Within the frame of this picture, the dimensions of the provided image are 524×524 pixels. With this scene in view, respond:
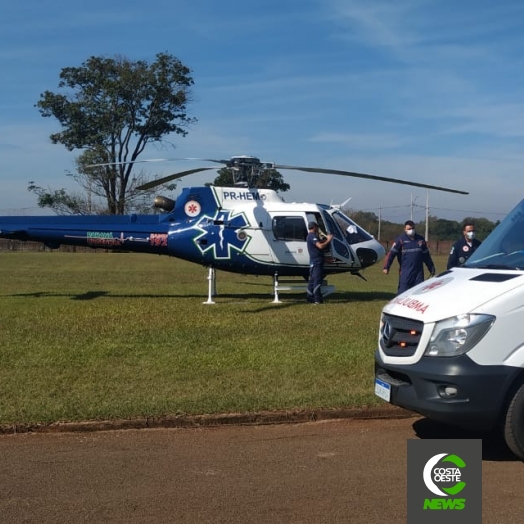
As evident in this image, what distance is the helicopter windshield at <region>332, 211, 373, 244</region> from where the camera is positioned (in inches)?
667

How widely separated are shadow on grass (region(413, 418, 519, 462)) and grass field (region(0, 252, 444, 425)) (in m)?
0.74

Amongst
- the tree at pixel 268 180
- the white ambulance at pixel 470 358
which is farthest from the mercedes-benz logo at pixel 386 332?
the tree at pixel 268 180

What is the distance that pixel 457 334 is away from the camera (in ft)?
17.5

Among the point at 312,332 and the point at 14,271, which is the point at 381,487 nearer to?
the point at 312,332

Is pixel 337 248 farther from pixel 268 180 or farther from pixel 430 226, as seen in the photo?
pixel 430 226

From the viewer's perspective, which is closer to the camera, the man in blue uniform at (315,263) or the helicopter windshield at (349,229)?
the man in blue uniform at (315,263)

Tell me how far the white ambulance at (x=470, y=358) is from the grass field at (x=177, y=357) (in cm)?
171

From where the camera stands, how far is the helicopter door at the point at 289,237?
16.7 m

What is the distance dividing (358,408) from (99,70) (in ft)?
195

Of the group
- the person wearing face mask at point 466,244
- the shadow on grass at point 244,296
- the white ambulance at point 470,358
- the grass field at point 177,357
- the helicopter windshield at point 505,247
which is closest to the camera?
the white ambulance at point 470,358

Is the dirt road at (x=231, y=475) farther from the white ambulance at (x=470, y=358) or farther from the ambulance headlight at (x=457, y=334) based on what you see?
the ambulance headlight at (x=457, y=334)

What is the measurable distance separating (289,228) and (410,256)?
3997mm

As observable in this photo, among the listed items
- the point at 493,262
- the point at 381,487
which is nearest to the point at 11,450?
the point at 381,487

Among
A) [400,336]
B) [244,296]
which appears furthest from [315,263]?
[400,336]
